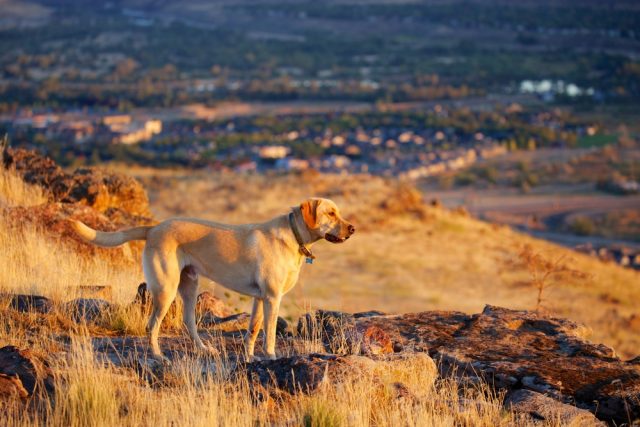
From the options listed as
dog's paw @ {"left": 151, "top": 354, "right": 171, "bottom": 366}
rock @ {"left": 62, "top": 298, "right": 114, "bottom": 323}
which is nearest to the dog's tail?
dog's paw @ {"left": 151, "top": 354, "right": 171, "bottom": 366}

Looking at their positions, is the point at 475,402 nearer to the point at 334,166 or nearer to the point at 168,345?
the point at 168,345

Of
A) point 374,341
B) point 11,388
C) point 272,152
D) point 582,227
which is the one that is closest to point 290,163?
point 272,152

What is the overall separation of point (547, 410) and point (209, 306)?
13.7ft

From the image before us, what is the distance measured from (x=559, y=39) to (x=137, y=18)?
58302mm

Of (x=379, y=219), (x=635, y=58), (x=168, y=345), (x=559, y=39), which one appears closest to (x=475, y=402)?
(x=168, y=345)

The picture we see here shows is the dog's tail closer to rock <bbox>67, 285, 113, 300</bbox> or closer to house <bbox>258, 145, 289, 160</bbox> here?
rock <bbox>67, 285, 113, 300</bbox>

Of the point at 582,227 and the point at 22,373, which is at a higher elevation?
the point at 22,373

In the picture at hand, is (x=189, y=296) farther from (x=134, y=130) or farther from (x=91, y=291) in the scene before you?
(x=134, y=130)

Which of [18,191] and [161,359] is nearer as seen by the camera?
[161,359]

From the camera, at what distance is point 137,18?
455ft

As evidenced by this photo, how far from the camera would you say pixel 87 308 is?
30.8ft

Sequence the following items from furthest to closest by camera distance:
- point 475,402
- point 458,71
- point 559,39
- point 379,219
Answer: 1. point 559,39
2. point 458,71
3. point 379,219
4. point 475,402

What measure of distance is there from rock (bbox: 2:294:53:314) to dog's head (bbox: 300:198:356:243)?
272 cm

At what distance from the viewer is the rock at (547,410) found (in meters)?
7.02
